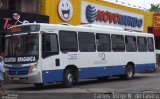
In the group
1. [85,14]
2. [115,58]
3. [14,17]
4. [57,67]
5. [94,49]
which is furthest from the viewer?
[85,14]

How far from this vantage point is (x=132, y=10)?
144 feet

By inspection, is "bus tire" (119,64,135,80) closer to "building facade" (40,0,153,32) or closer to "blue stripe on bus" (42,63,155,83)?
"blue stripe on bus" (42,63,155,83)

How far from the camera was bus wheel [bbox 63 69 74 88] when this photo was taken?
21969 mm

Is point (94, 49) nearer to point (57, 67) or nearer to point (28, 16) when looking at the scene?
point (57, 67)

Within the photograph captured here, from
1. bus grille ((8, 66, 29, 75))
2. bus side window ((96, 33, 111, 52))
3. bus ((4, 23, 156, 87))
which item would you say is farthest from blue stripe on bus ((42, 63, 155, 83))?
bus side window ((96, 33, 111, 52))

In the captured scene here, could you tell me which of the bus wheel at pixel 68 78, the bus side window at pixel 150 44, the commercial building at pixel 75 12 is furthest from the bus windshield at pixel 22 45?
the bus side window at pixel 150 44

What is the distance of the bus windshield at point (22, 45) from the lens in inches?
818

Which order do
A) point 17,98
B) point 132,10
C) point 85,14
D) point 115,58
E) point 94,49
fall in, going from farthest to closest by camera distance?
point 132,10 < point 85,14 < point 115,58 < point 94,49 < point 17,98

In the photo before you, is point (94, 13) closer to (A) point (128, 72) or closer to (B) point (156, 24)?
(A) point (128, 72)

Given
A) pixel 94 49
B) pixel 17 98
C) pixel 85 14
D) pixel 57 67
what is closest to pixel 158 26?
pixel 85 14

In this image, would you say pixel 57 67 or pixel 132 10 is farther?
pixel 132 10

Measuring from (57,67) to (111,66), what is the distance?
16.8 ft

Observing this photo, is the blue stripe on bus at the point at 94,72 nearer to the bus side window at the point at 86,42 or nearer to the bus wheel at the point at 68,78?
the bus wheel at the point at 68,78

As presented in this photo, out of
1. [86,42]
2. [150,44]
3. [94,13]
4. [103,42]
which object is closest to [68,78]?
[86,42]
